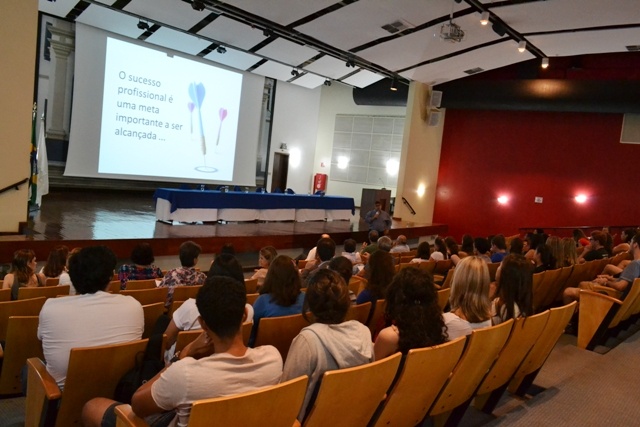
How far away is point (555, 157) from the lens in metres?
12.6

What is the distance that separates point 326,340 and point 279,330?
64 centimetres

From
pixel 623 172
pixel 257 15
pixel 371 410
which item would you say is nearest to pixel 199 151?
pixel 257 15

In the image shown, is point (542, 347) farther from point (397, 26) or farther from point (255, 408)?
point (397, 26)

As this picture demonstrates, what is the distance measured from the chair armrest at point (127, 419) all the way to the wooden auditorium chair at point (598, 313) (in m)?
3.90

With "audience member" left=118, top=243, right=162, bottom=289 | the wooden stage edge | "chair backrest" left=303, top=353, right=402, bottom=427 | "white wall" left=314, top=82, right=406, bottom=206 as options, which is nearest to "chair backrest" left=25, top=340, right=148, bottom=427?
"chair backrest" left=303, top=353, right=402, bottom=427

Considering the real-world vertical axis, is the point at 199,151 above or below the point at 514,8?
below

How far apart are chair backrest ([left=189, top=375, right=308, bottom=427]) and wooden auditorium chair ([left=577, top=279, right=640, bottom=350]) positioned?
11.6ft

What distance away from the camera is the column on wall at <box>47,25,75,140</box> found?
10.4 meters

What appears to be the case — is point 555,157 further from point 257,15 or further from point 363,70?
point 257,15

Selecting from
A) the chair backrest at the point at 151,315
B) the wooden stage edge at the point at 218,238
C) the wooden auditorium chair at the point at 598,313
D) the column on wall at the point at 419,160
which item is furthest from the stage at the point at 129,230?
the wooden auditorium chair at the point at 598,313

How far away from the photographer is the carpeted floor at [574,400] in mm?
2816

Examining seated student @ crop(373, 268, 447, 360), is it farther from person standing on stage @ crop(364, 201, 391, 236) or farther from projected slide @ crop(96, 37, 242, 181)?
projected slide @ crop(96, 37, 242, 181)

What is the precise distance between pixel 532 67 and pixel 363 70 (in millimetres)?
4251

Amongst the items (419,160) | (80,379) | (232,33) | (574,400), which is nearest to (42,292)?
(80,379)
